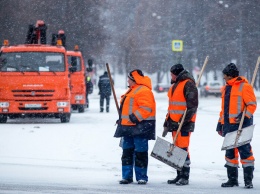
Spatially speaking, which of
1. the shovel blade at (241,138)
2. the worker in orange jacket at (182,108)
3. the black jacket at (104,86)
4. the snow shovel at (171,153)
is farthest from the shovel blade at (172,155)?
the black jacket at (104,86)

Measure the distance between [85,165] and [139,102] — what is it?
2.47m

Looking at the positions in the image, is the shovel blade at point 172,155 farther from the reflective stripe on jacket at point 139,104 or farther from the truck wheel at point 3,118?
the truck wheel at point 3,118

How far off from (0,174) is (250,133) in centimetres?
358

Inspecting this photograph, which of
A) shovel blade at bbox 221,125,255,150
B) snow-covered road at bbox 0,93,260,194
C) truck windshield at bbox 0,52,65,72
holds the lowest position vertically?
snow-covered road at bbox 0,93,260,194

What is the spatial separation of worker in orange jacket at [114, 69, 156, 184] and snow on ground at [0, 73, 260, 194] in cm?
24

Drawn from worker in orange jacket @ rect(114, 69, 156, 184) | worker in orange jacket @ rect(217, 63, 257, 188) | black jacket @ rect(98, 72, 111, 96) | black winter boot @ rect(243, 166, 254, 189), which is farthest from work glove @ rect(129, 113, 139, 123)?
black jacket @ rect(98, 72, 111, 96)

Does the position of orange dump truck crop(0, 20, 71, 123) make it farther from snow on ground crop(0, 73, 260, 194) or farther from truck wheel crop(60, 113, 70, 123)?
snow on ground crop(0, 73, 260, 194)

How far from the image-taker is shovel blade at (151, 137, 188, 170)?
10.4 metres

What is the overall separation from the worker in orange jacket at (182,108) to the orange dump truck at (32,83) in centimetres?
1288

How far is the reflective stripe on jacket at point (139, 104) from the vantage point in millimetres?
10625

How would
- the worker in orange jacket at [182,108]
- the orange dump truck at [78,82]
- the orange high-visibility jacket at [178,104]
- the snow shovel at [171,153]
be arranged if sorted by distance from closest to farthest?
1. the snow shovel at [171,153]
2. the worker in orange jacket at [182,108]
3. the orange high-visibility jacket at [178,104]
4. the orange dump truck at [78,82]

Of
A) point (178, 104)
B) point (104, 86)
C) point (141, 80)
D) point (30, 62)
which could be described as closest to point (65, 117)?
point (30, 62)

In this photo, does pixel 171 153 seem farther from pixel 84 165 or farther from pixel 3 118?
pixel 3 118

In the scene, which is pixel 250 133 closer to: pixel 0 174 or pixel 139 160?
pixel 139 160
